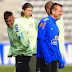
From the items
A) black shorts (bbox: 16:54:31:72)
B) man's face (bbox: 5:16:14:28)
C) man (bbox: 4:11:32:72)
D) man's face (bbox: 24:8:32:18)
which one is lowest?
black shorts (bbox: 16:54:31:72)

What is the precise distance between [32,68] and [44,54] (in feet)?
2.36

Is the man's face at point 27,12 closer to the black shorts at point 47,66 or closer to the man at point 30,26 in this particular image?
the man at point 30,26

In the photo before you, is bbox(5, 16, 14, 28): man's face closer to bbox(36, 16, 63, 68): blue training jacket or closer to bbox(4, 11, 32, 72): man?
bbox(4, 11, 32, 72): man

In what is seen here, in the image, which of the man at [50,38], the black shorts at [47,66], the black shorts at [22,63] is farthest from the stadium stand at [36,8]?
the man at [50,38]

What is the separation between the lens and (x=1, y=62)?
63.8 feet

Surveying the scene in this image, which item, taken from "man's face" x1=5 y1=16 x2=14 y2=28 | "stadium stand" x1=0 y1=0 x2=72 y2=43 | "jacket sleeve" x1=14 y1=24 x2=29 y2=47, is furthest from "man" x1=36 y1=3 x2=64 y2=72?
"stadium stand" x1=0 y1=0 x2=72 y2=43

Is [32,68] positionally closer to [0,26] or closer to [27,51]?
[27,51]

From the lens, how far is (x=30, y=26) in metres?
6.95

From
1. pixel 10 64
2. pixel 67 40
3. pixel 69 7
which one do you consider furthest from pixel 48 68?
pixel 69 7

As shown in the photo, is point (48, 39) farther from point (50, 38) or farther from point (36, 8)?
point (36, 8)

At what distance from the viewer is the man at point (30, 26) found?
22.5ft

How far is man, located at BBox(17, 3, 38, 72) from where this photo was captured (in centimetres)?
687

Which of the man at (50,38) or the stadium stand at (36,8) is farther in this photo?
A: the stadium stand at (36,8)

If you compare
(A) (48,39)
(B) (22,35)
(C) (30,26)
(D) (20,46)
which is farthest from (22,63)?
(A) (48,39)
